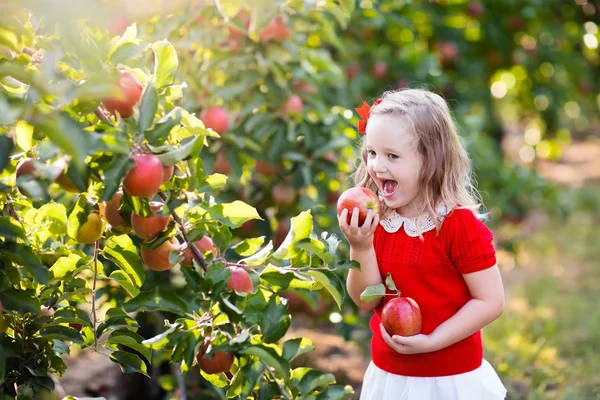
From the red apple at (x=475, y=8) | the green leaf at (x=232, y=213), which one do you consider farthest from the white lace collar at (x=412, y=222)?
the red apple at (x=475, y=8)

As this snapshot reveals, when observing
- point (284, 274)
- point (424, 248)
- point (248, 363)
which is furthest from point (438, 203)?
point (248, 363)

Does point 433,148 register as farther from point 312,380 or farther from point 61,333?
point 61,333

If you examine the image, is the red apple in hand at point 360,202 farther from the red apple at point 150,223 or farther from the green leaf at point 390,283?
the red apple at point 150,223

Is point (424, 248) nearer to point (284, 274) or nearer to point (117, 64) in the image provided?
point (284, 274)

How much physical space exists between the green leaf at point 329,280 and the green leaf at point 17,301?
0.51 meters

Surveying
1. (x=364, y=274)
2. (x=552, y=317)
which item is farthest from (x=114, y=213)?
(x=552, y=317)

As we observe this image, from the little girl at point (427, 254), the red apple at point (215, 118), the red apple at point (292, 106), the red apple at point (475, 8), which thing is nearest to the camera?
the little girl at point (427, 254)

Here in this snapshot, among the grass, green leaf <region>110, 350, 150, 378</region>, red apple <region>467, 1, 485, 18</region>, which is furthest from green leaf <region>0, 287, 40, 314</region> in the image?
red apple <region>467, 1, 485, 18</region>

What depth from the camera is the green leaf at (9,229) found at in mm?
1270

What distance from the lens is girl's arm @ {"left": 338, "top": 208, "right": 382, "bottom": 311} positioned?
149 centimetres

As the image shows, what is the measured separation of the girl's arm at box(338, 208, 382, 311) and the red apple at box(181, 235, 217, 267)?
255 mm

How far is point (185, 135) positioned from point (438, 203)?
54 cm

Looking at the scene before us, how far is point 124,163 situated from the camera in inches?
47.4

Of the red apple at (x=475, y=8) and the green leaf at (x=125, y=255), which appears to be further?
the red apple at (x=475, y=8)
